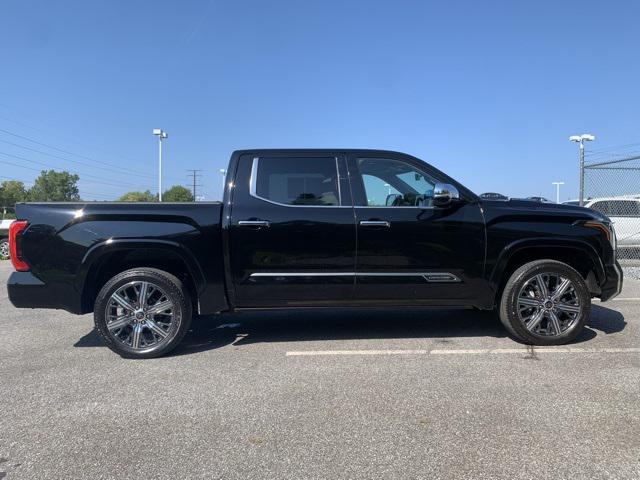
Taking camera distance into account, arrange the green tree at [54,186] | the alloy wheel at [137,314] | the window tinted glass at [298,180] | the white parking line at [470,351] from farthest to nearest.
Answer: the green tree at [54,186], the window tinted glass at [298,180], the white parking line at [470,351], the alloy wheel at [137,314]

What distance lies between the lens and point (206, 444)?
2990mm

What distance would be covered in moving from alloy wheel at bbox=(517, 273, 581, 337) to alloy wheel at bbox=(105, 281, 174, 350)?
3517 mm

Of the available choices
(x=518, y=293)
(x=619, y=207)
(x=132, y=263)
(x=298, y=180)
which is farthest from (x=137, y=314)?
(x=619, y=207)

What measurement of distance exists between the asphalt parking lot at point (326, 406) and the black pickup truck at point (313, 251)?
18.3 inches

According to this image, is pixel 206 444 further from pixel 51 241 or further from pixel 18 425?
pixel 51 241

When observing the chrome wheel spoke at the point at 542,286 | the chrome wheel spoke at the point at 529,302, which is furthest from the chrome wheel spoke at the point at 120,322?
the chrome wheel spoke at the point at 542,286

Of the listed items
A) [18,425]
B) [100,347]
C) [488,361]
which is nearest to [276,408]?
[18,425]

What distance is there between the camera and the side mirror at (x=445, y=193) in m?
4.61

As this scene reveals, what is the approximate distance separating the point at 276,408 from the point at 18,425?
1740 mm

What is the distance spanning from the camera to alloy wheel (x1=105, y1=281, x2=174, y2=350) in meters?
4.61

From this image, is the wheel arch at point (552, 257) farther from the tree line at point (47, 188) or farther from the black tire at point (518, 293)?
the tree line at point (47, 188)

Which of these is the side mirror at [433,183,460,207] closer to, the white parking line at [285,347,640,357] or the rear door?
the rear door

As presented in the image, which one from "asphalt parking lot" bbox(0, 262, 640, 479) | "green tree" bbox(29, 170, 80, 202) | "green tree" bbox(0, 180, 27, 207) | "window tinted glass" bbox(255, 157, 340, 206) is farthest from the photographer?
"green tree" bbox(29, 170, 80, 202)

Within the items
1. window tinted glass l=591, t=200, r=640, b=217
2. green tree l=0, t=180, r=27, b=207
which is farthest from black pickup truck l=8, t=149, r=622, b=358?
green tree l=0, t=180, r=27, b=207
